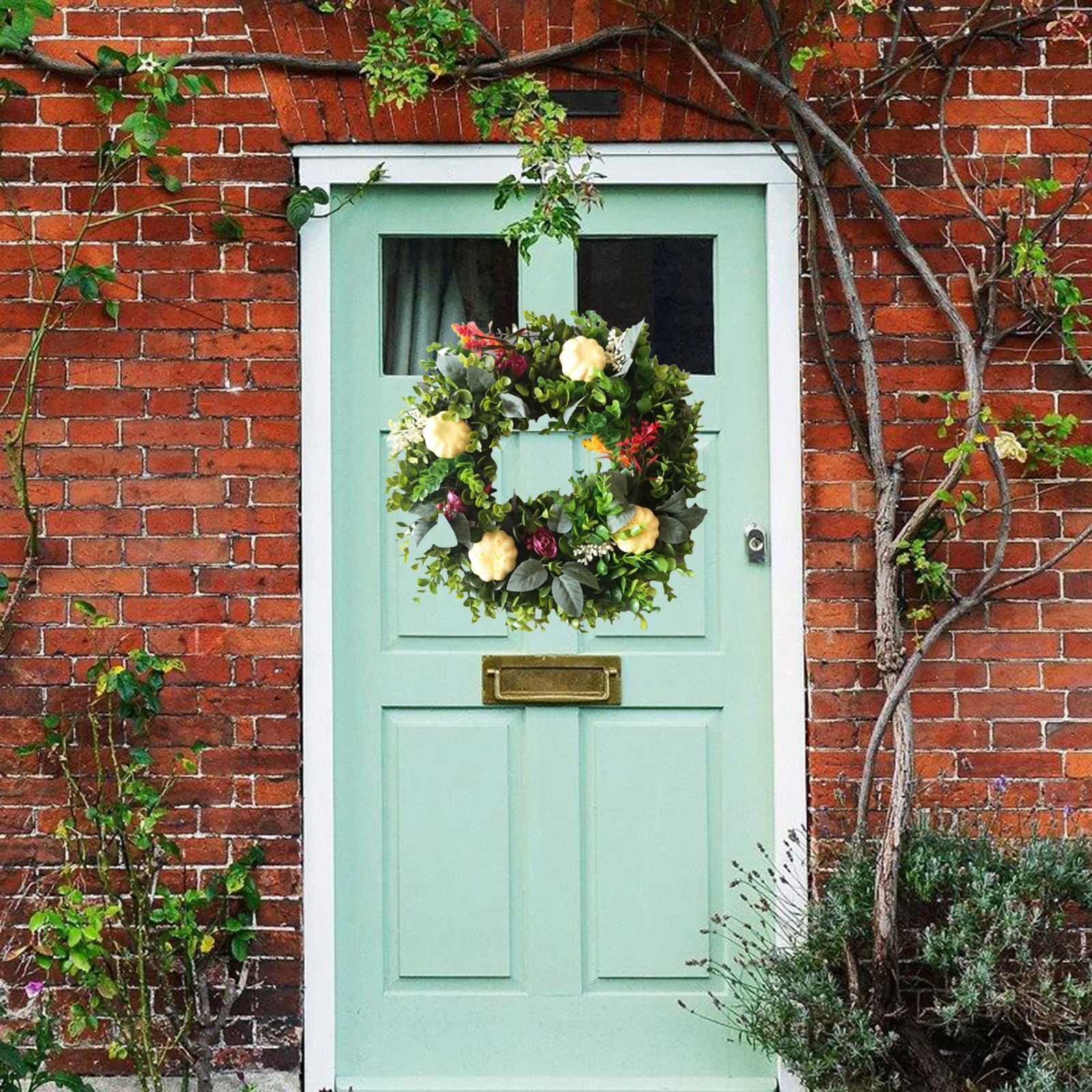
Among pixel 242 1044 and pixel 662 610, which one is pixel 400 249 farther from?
pixel 242 1044

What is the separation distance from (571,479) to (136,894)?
1.86 metres

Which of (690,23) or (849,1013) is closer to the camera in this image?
(849,1013)

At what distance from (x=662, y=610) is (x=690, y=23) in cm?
159

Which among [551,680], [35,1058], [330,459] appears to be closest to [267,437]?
[330,459]

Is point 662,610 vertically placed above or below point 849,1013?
above

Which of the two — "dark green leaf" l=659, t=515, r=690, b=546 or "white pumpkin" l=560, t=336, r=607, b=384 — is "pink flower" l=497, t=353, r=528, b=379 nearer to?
"white pumpkin" l=560, t=336, r=607, b=384

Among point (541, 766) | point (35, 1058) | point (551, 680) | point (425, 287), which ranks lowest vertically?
point (35, 1058)

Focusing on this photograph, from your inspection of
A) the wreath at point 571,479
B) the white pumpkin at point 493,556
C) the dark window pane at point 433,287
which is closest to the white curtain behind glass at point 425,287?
the dark window pane at point 433,287

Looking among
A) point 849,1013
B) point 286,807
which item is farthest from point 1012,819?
point 286,807

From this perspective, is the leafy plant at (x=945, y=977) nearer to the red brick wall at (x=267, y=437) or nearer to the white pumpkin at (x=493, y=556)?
the red brick wall at (x=267, y=437)

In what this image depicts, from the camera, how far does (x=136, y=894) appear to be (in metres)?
3.39

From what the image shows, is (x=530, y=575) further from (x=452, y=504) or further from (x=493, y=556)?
(x=452, y=504)

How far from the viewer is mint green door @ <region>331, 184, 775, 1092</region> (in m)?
3.61

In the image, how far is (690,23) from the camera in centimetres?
349
